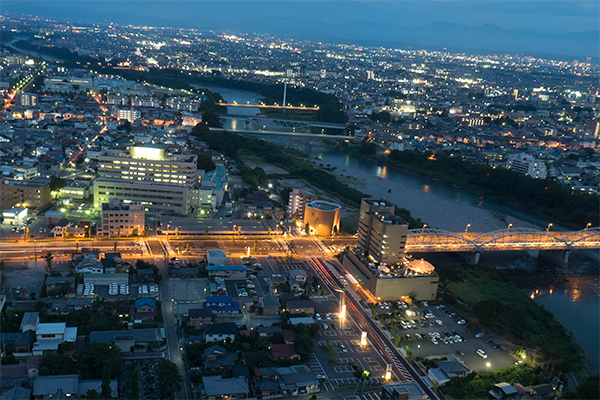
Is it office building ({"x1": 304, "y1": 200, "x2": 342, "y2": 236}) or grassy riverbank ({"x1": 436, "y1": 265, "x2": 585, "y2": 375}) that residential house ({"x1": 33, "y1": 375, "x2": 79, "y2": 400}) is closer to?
grassy riverbank ({"x1": 436, "y1": 265, "x2": 585, "y2": 375})

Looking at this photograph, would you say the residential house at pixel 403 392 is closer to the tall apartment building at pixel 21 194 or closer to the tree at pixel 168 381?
the tree at pixel 168 381

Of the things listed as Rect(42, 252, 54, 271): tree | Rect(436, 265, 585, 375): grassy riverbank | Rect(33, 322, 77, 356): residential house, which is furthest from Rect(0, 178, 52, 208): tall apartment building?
Rect(436, 265, 585, 375): grassy riverbank

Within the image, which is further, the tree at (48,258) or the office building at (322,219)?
the office building at (322,219)

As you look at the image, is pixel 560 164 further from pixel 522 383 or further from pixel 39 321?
pixel 39 321

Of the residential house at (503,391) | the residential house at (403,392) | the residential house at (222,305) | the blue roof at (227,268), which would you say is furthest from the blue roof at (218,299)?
the residential house at (503,391)

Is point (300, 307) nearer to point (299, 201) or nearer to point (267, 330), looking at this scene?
point (267, 330)

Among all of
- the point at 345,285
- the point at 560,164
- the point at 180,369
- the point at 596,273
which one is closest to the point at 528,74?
the point at 560,164

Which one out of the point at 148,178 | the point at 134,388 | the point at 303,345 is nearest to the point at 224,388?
the point at 134,388

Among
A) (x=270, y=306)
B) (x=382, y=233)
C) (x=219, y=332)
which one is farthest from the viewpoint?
(x=382, y=233)
